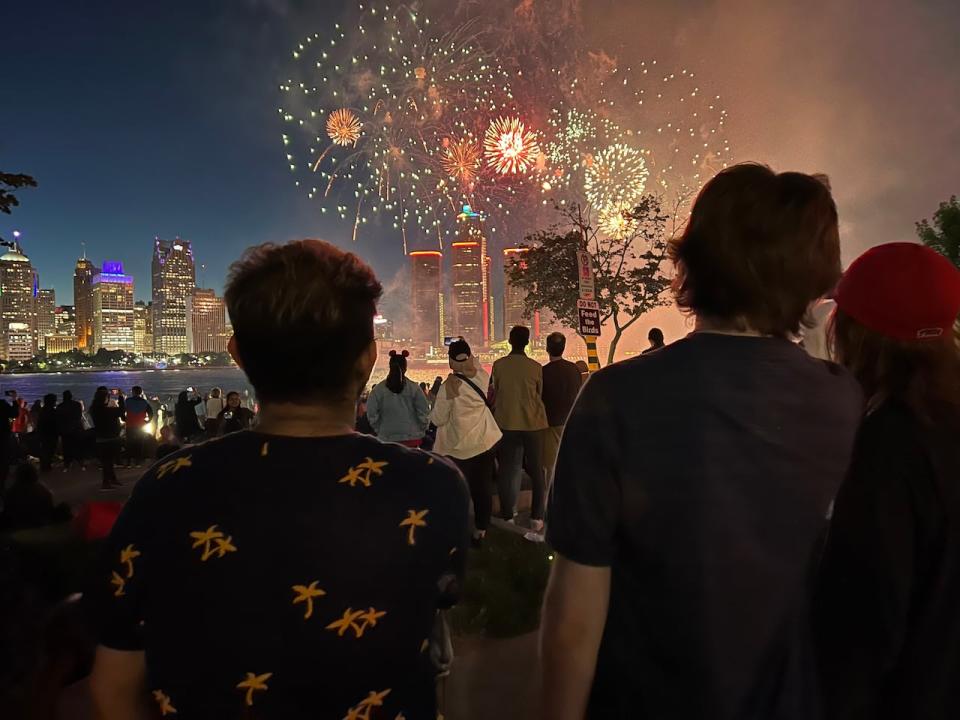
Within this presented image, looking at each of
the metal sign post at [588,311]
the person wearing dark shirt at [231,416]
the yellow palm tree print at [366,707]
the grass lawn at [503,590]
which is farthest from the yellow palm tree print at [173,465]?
the person wearing dark shirt at [231,416]

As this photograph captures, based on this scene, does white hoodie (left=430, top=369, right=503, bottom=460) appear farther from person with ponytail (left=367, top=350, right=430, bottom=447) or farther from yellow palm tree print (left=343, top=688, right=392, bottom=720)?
yellow palm tree print (left=343, top=688, right=392, bottom=720)

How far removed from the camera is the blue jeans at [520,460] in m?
6.45

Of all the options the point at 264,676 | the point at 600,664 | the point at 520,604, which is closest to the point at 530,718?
the point at 520,604

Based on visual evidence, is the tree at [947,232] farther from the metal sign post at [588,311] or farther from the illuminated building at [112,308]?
the illuminated building at [112,308]

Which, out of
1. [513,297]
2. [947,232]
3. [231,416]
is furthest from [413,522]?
[947,232]

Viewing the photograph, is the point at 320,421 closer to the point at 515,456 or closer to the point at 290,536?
the point at 290,536

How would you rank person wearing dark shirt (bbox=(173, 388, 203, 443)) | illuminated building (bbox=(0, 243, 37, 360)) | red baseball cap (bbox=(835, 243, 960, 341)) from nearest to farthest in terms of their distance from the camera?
red baseball cap (bbox=(835, 243, 960, 341))
person wearing dark shirt (bbox=(173, 388, 203, 443))
illuminated building (bbox=(0, 243, 37, 360))

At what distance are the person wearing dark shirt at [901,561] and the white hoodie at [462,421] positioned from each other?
4.60 meters

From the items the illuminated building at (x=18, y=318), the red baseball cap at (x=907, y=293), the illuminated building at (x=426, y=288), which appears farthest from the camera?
the illuminated building at (x=18, y=318)

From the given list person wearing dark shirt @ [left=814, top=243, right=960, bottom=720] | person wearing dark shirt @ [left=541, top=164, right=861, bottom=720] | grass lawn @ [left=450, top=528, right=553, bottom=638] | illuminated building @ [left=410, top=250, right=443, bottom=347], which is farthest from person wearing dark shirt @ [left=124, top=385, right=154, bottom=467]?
illuminated building @ [left=410, top=250, right=443, bottom=347]

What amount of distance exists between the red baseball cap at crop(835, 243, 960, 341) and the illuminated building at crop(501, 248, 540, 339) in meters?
19.1

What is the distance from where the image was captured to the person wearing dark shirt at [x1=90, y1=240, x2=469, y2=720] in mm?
1090

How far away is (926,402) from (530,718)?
2718mm

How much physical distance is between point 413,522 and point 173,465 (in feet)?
1.60
